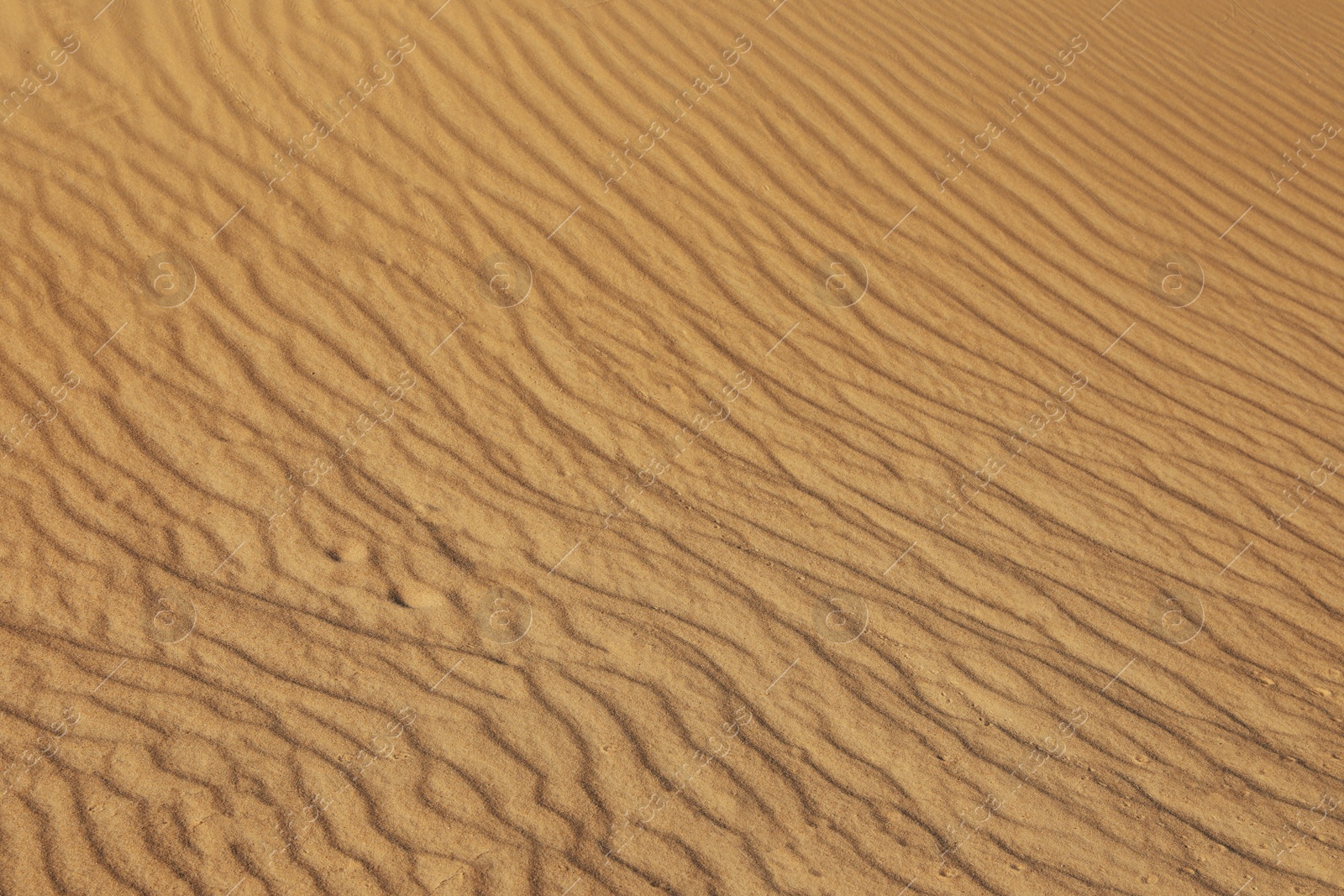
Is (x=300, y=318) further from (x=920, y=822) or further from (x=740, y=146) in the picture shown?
A: (x=920, y=822)

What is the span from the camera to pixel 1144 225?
5.29 metres

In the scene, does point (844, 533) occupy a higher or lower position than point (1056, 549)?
higher

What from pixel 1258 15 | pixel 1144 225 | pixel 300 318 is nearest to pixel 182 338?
pixel 300 318

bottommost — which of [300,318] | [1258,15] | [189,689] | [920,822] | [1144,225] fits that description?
[1258,15]

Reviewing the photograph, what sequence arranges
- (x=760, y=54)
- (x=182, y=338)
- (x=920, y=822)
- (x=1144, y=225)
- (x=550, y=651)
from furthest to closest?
(x=760, y=54), (x=1144, y=225), (x=182, y=338), (x=550, y=651), (x=920, y=822)

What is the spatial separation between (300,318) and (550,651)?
6.29 feet

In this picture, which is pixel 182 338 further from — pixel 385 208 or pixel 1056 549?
pixel 1056 549

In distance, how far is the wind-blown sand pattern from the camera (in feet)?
10.1

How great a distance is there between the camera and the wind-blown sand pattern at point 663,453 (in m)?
3.07

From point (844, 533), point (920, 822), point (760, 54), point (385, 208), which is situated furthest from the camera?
point (760, 54)

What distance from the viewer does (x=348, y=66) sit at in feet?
17.6

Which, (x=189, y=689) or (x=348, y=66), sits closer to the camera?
(x=189, y=689)

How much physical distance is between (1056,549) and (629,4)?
3.91m

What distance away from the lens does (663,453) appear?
4133 millimetres
